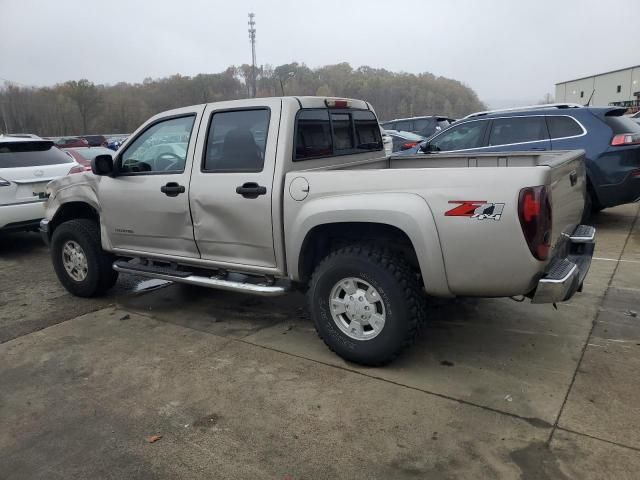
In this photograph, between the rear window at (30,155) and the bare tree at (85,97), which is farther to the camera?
the bare tree at (85,97)

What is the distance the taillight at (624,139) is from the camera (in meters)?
7.09

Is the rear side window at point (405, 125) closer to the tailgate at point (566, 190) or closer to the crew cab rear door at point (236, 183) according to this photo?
the tailgate at point (566, 190)

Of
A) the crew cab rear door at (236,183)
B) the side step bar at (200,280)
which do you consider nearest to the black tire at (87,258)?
the side step bar at (200,280)

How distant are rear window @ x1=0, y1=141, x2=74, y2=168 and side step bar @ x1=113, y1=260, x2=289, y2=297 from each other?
3.64m

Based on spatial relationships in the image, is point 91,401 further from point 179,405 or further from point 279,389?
point 279,389

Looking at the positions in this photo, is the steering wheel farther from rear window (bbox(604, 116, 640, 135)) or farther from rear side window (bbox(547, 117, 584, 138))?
rear window (bbox(604, 116, 640, 135))

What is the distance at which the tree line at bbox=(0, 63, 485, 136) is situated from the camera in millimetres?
25578

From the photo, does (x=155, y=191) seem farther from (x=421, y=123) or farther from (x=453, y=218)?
(x=421, y=123)

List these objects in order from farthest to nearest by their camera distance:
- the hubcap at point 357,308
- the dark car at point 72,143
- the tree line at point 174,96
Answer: the dark car at point 72,143 → the tree line at point 174,96 → the hubcap at point 357,308

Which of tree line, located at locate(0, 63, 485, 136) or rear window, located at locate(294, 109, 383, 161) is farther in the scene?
tree line, located at locate(0, 63, 485, 136)

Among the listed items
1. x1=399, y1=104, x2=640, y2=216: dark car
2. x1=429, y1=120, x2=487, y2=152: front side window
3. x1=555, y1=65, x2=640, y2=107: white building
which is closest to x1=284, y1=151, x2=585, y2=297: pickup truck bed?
x1=399, y1=104, x2=640, y2=216: dark car

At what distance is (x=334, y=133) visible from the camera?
4.52 meters

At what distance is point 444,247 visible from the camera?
3.17 meters

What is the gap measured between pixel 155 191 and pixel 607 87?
68.7 metres
